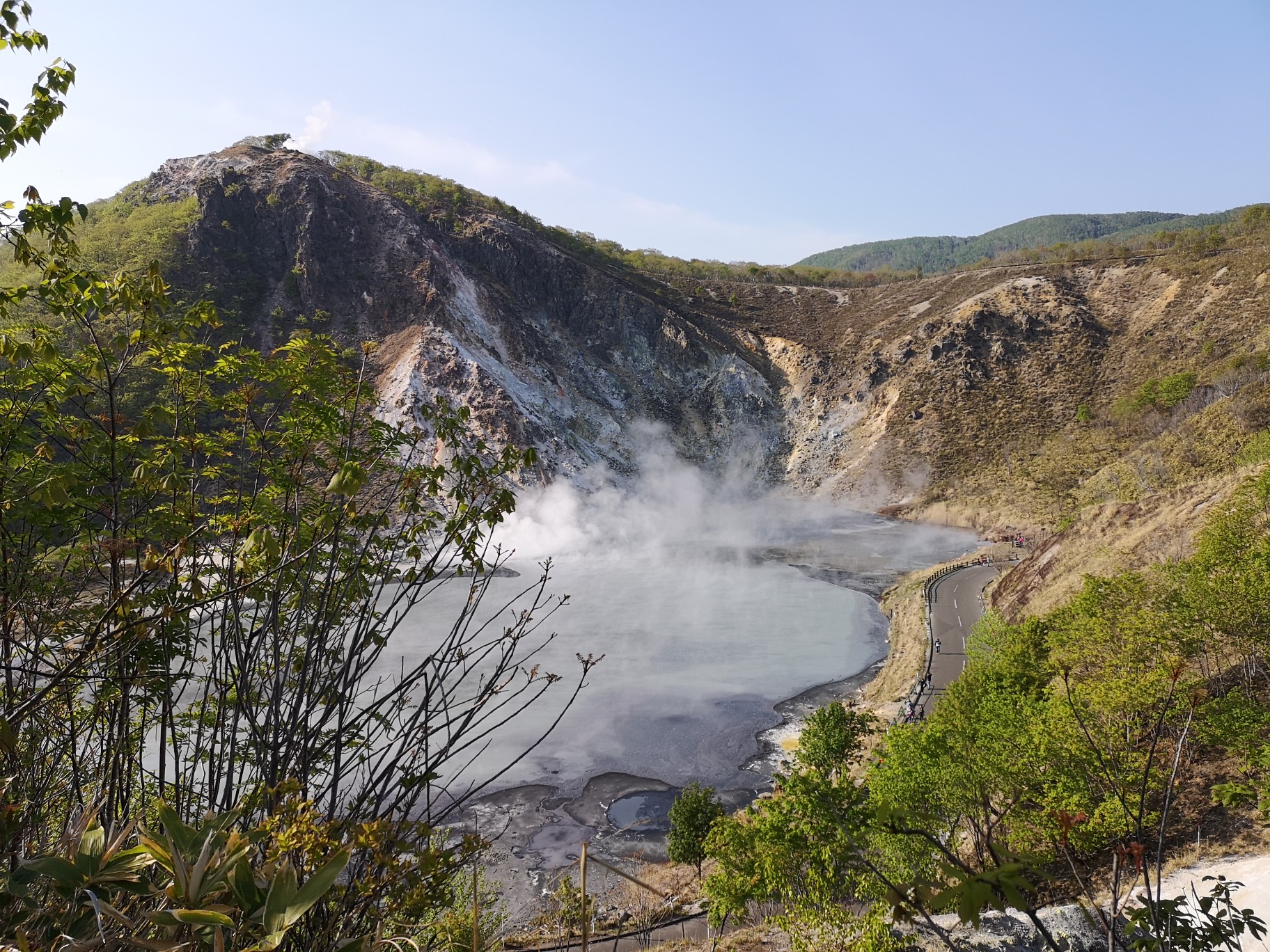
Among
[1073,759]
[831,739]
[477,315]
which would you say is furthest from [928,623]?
[477,315]

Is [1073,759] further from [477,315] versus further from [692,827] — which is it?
[477,315]

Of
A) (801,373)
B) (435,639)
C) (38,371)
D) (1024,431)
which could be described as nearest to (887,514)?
(1024,431)

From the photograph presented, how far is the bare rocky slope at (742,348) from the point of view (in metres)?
48.1

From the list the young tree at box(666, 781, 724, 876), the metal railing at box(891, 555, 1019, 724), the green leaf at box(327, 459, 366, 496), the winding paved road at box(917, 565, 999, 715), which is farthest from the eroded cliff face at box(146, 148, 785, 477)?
the green leaf at box(327, 459, 366, 496)

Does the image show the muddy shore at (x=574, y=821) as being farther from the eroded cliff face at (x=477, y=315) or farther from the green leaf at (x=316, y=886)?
the eroded cliff face at (x=477, y=315)

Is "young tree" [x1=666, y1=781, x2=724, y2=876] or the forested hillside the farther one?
the forested hillside

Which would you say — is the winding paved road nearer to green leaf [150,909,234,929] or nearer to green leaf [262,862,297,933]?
green leaf [262,862,297,933]

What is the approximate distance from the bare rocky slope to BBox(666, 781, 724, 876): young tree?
30.6 meters

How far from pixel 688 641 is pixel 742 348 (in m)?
43.7

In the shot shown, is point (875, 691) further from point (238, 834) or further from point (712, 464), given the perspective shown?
point (712, 464)

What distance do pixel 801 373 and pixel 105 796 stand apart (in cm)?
6619

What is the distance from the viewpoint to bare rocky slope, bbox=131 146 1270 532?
4812 cm

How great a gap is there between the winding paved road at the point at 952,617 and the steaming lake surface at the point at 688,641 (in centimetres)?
302

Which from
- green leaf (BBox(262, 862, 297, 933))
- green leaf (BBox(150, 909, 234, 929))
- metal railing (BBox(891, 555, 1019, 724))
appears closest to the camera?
green leaf (BBox(150, 909, 234, 929))
